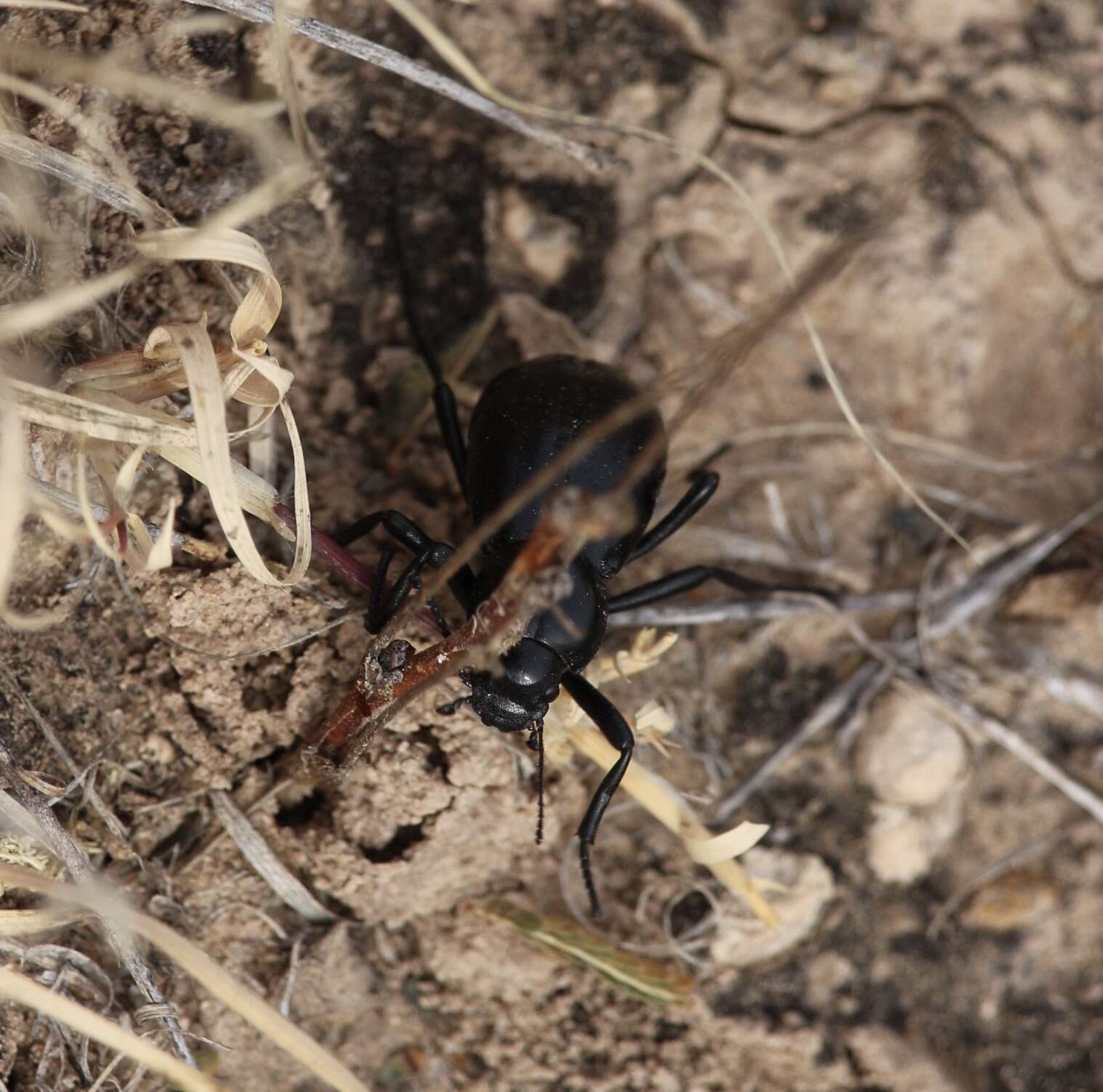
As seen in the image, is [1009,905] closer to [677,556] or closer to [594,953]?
[594,953]

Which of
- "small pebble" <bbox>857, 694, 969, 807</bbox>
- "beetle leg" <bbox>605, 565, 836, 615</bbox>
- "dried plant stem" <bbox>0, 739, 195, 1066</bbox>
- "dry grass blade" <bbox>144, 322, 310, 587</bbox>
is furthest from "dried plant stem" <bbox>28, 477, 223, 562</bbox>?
"small pebble" <bbox>857, 694, 969, 807</bbox>

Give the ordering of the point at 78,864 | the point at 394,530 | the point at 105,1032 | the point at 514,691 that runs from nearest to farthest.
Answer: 1. the point at 105,1032
2. the point at 78,864
3. the point at 514,691
4. the point at 394,530

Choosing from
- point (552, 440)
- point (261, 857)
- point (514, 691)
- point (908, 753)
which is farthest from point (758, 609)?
point (261, 857)

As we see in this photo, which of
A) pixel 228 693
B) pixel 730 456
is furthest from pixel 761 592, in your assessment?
pixel 228 693

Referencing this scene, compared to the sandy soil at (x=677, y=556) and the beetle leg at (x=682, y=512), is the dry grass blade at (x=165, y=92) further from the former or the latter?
the beetle leg at (x=682, y=512)

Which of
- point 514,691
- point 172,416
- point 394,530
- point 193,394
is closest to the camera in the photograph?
point 193,394

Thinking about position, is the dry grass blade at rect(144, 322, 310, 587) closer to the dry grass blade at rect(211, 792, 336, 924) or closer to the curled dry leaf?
the curled dry leaf
